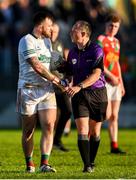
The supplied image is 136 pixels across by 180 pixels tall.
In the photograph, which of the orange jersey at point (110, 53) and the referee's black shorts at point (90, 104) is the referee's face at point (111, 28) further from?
the referee's black shorts at point (90, 104)

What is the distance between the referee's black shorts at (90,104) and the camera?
1180cm

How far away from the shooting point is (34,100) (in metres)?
11.9

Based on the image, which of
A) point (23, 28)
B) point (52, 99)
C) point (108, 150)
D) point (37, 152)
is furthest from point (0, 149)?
point (23, 28)

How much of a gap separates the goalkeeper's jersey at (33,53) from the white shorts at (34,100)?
0.34 ft

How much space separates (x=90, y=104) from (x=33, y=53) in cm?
106

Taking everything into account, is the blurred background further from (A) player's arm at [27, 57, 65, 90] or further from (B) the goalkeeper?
(A) player's arm at [27, 57, 65, 90]

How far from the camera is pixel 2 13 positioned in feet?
92.5

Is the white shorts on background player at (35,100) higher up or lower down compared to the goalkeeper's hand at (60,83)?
lower down

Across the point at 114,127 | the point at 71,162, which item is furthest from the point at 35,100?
the point at 114,127

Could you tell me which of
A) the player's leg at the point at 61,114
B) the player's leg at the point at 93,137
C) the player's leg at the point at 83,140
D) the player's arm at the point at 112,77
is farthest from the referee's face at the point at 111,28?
the player's leg at the point at 83,140

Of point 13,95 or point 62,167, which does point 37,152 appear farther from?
point 13,95

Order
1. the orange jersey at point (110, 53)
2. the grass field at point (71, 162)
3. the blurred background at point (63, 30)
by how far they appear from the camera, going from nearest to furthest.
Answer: the grass field at point (71, 162) < the orange jersey at point (110, 53) < the blurred background at point (63, 30)

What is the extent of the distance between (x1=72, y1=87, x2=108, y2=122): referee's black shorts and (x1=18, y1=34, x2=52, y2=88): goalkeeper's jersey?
54 centimetres

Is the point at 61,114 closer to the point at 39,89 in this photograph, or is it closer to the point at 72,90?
the point at 39,89
